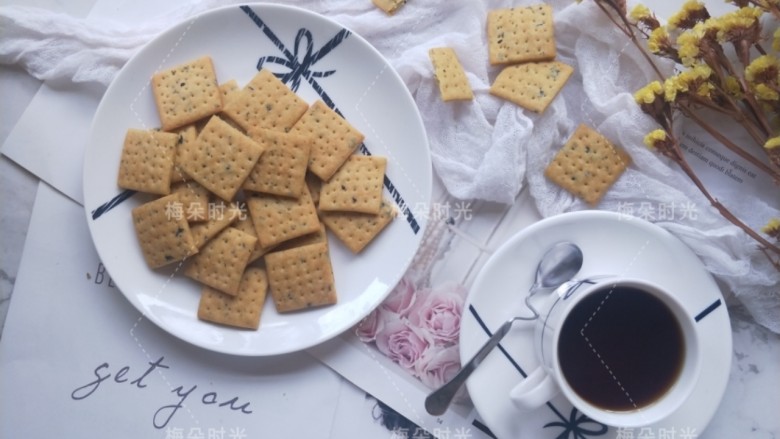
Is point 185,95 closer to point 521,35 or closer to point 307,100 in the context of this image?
point 307,100

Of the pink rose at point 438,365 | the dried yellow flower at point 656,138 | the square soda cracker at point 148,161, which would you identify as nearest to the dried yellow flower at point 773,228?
the dried yellow flower at point 656,138

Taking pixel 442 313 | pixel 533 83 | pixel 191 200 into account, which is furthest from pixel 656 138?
pixel 191 200

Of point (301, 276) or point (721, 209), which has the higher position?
point (301, 276)

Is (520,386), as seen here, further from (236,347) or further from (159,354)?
(159,354)

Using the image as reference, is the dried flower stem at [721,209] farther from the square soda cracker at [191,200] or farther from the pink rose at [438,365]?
the square soda cracker at [191,200]

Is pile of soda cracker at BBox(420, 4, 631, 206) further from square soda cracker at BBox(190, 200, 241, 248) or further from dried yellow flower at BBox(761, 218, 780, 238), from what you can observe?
square soda cracker at BBox(190, 200, 241, 248)

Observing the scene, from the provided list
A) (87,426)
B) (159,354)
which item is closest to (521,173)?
Answer: (159,354)
